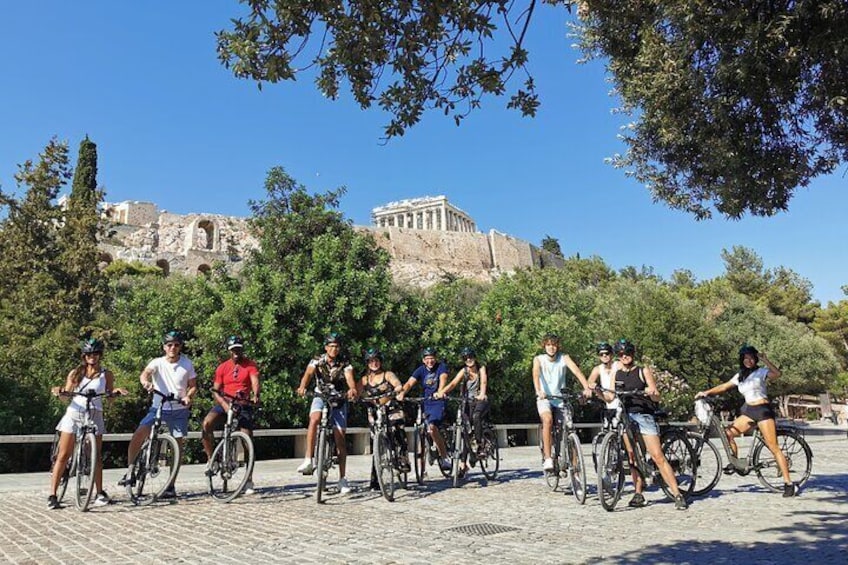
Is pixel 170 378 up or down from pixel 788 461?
up

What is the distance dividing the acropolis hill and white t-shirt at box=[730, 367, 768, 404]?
173 feet

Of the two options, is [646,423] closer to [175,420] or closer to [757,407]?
[757,407]

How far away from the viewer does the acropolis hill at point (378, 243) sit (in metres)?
67.1

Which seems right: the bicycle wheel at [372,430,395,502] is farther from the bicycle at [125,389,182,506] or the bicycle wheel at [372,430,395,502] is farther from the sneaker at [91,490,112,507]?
the sneaker at [91,490,112,507]

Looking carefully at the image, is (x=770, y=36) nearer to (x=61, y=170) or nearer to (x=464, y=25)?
(x=464, y=25)

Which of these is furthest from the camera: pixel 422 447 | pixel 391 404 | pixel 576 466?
pixel 422 447

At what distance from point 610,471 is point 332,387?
3.18 metres

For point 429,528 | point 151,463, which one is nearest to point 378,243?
point 151,463

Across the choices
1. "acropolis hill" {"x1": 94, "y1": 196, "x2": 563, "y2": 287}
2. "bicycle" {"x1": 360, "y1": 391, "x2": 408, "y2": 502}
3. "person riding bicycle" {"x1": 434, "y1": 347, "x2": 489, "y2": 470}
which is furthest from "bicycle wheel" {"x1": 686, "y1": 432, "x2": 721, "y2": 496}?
"acropolis hill" {"x1": 94, "y1": 196, "x2": 563, "y2": 287}

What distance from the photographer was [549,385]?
8.20 m

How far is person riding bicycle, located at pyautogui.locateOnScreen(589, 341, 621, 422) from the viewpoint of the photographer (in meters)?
7.07

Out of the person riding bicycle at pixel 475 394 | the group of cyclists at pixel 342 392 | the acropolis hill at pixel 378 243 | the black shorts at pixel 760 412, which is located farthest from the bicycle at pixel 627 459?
the acropolis hill at pixel 378 243

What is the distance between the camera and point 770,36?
5.36 m

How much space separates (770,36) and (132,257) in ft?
219
